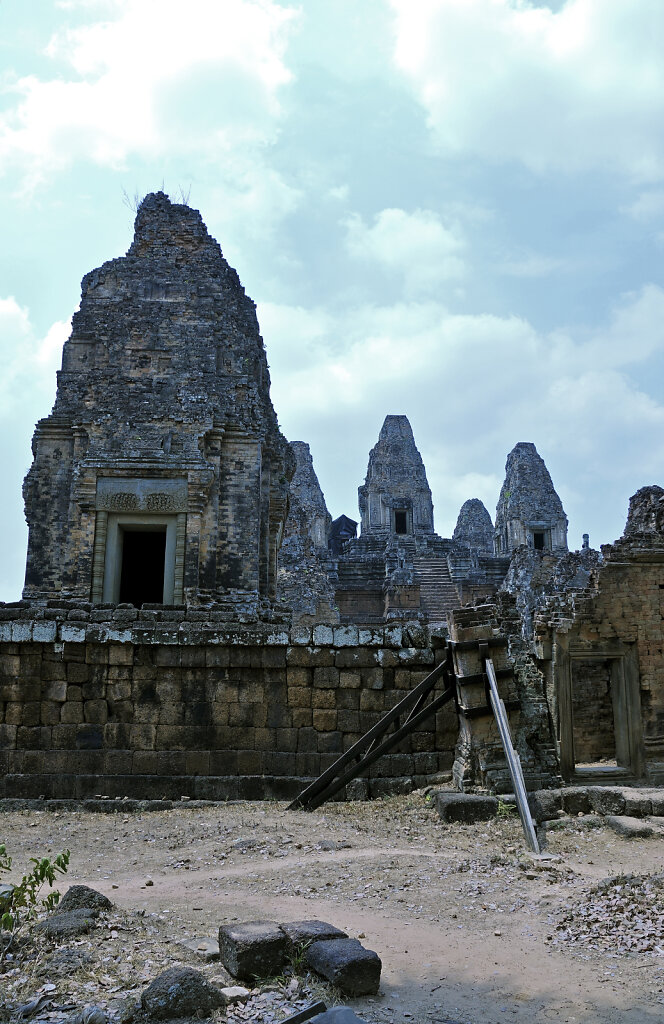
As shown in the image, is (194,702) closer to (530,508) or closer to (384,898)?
(384,898)

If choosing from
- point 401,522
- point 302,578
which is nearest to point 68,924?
point 302,578

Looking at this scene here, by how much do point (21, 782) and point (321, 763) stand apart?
2.94 m

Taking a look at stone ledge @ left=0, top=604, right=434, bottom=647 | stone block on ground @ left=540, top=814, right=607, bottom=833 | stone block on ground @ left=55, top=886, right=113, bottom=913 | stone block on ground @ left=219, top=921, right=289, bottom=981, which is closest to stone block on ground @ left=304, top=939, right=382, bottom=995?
stone block on ground @ left=219, top=921, right=289, bottom=981

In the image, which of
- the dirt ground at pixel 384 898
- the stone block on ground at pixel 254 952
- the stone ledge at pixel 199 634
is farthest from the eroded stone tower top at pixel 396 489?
the stone block on ground at pixel 254 952

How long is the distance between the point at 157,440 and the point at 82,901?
430 inches

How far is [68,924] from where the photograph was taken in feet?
12.6

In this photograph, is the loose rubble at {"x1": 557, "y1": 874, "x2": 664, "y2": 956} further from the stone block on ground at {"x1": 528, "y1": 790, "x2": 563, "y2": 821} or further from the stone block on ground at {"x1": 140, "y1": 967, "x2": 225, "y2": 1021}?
the stone block on ground at {"x1": 140, "y1": 967, "x2": 225, "y2": 1021}

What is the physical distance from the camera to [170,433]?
567 inches

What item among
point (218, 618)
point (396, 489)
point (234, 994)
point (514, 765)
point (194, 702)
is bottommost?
point (234, 994)

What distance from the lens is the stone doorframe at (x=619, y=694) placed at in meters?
10.8

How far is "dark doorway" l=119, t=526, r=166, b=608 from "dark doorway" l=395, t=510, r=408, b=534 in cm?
2227

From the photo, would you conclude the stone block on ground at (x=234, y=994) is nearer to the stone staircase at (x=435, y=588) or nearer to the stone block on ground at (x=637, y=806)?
the stone block on ground at (x=637, y=806)

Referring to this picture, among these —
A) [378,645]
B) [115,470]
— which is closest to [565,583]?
[115,470]

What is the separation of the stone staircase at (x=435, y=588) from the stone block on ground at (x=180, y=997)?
26.4m
